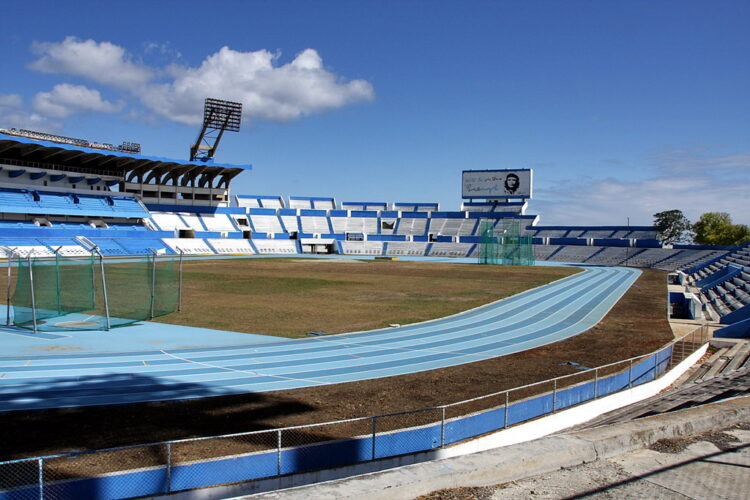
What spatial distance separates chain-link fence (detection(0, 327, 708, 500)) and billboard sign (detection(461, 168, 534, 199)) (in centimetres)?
7917

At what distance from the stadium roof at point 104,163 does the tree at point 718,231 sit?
80564 mm

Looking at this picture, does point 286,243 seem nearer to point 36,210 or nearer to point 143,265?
point 36,210

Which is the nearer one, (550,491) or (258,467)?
(550,491)

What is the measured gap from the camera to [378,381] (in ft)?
43.7

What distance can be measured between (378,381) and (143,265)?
636 inches

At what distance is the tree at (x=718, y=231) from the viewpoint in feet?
294

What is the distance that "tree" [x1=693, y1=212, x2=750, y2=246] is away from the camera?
294ft

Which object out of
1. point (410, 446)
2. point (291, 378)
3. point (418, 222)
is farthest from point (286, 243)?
point (410, 446)

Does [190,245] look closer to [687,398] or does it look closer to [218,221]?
[218,221]

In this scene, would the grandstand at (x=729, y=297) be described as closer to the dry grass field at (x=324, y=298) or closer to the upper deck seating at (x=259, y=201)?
the dry grass field at (x=324, y=298)

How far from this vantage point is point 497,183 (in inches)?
3497

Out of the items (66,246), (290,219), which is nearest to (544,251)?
(290,219)

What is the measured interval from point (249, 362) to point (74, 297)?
9.70 m

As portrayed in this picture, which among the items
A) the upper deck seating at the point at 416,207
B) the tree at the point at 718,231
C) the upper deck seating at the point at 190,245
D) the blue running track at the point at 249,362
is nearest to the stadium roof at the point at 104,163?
the upper deck seating at the point at 190,245
